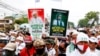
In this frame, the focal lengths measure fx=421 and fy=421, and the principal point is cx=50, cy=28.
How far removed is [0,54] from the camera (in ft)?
33.8

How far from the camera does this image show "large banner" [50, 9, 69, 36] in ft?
35.9

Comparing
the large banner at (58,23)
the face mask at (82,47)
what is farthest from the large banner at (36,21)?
the face mask at (82,47)

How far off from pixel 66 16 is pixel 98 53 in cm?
139

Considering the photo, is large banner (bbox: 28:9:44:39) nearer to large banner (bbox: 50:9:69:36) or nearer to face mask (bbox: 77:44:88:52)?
large banner (bbox: 50:9:69:36)

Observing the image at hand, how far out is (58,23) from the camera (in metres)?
10.9

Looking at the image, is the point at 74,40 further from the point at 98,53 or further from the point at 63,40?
the point at 63,40

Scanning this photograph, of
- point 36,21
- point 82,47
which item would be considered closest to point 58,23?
point 36,21

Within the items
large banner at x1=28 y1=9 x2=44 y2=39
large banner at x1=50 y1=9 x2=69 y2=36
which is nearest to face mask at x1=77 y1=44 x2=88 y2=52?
large banner at x1=50 y1=9 x2=69 y2=36

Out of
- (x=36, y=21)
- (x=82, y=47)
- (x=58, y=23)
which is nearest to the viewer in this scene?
(x=82, y=47)

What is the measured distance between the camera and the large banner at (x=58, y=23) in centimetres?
1095

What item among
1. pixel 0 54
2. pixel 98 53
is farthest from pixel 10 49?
pixel 98 53

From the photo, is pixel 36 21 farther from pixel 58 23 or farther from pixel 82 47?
pixel 82 47

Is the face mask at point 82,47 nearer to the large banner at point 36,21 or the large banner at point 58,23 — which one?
the large banner at point 58,23

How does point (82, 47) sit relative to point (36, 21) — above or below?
below
